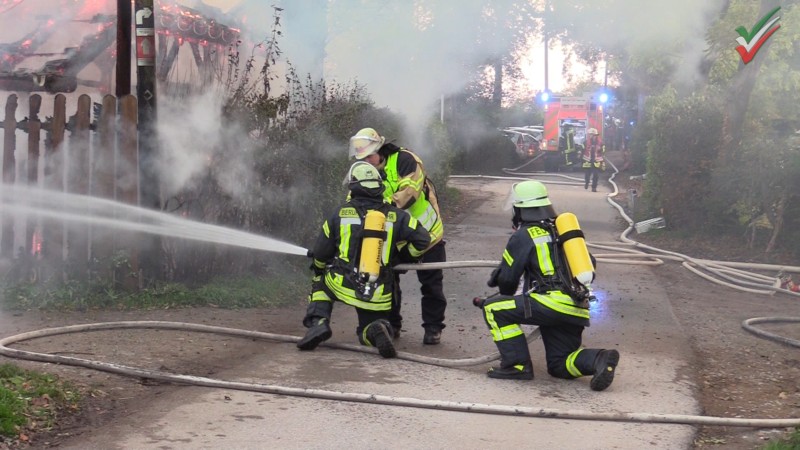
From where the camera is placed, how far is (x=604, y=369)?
6.23 m

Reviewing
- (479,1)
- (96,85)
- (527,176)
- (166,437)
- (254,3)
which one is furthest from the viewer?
(527,176)

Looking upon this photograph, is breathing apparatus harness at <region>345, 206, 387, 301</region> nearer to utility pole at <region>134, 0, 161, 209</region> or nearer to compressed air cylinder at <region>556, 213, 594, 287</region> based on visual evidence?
compressed air cylinder at <region>556, 213, 594, 287</region>

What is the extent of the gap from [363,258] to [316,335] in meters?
0.66

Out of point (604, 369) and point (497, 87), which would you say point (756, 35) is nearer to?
point (604, 369)

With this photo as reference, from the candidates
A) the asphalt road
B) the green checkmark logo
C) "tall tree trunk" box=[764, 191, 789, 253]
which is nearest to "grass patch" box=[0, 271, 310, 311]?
the asphalt road

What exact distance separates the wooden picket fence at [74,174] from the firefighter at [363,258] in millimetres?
2199

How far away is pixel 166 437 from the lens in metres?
4.90

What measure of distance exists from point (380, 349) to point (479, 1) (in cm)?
797

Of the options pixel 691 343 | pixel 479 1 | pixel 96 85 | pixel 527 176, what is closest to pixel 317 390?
pixel 691 343

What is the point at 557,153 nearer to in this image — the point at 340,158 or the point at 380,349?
the point at 340,158

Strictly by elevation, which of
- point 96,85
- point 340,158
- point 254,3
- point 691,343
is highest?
point 254,3

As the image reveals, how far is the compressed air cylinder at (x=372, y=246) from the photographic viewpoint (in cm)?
691

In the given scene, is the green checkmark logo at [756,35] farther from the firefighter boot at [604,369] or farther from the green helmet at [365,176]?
the firefighter boot at [604,369]

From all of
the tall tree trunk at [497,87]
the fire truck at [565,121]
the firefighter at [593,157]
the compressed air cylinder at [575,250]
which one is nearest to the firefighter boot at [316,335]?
the compressed air cylinder at [575,250]
